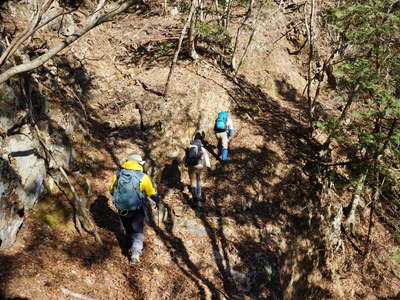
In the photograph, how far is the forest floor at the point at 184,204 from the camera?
243 inches

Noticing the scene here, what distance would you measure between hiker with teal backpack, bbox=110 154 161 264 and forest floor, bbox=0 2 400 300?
670 millimetres

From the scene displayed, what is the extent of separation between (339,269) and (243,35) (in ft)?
44.4

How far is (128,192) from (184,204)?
3733 mm

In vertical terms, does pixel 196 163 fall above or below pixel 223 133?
below

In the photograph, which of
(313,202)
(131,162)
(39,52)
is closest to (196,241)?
(131,162)

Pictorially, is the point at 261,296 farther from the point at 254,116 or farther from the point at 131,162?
the point at 254,116

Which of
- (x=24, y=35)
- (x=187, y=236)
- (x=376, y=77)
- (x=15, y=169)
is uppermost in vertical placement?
(x=24, y=35)

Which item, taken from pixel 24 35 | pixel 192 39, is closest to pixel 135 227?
pixel 24 35

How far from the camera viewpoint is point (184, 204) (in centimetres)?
973

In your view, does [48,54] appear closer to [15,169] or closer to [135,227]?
[15,169]

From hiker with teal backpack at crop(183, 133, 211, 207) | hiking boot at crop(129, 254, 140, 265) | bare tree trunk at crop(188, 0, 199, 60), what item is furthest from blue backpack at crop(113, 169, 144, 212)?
bare tree trunk at crop(188, 0, 199, 60)

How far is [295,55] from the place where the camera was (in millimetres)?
20406

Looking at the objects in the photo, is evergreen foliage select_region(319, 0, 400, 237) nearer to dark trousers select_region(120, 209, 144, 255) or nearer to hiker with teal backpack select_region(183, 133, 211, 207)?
hiker with teal backpack select_region(183, 133, 211, 207)

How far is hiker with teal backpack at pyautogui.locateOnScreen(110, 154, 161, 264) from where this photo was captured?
20.5 ft
